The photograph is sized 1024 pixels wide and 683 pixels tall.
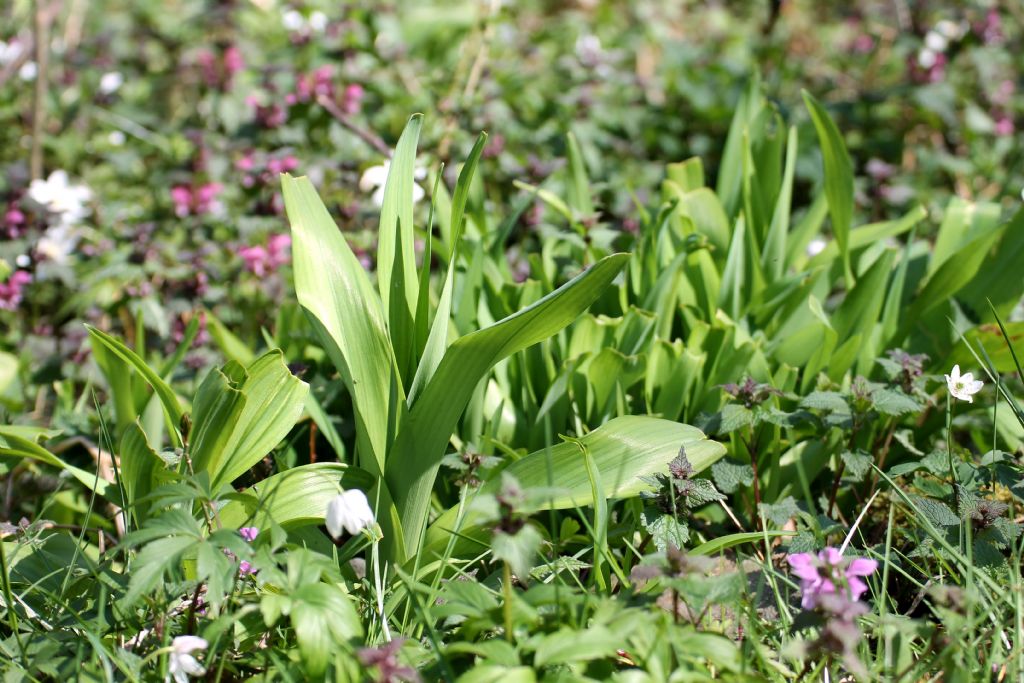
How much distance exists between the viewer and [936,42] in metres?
3.90

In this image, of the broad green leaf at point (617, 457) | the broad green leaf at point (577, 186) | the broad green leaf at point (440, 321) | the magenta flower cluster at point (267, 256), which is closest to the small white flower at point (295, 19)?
the magenta flower cluster at point (267, 256)

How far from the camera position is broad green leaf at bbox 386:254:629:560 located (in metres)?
1.61

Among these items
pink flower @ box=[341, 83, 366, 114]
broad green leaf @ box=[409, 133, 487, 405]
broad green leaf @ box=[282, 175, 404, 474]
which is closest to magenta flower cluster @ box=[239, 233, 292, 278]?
pink flower @ box=[341, 83, 366, 114]

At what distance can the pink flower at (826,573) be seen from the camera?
1390mm

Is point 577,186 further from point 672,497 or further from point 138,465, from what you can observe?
point 138,465

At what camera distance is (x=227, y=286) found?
289 cm

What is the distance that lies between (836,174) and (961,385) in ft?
2.68

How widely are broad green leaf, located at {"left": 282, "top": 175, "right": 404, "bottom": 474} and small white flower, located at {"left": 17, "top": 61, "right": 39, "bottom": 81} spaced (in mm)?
2680

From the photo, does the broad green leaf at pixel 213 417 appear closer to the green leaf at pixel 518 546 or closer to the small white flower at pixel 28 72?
the green leaf at pixel 518 546

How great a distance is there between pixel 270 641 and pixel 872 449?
1358 millimetres

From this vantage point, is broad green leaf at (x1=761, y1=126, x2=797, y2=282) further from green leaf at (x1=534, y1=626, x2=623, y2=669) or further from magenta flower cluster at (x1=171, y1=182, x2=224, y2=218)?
magenta flower cluster at (x1=171, y1=182, x2=224, y2=218)

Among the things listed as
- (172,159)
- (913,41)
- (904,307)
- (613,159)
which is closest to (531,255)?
(904,307)

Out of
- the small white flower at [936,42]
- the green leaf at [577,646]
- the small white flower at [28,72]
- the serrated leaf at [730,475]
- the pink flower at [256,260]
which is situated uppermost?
the small white flower at [28,72]

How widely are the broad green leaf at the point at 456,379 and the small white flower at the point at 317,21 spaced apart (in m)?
2.71
